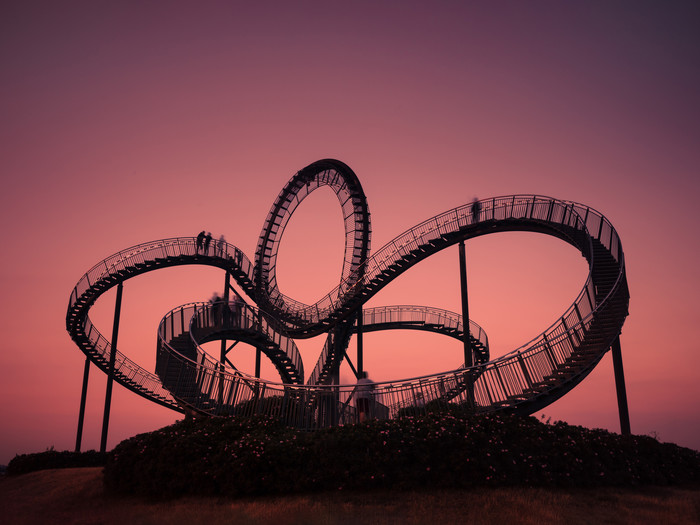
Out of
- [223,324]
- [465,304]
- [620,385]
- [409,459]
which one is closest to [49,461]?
[223,324]

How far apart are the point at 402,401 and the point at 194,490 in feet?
17.9

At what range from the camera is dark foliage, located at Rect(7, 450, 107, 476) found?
18.6 meters

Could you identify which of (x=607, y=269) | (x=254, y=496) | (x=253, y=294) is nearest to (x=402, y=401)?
(x=254, y=496)

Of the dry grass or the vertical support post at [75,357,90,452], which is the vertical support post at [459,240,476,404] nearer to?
the dry grass

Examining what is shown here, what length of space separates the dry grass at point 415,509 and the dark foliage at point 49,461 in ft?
24.6

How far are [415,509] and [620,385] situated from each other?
8896 mm

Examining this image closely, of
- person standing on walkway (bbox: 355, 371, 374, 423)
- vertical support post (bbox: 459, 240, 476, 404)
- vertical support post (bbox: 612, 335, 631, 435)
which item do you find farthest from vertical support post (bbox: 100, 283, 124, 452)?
vertical support post (bbox: 612, 335, 631, 435)

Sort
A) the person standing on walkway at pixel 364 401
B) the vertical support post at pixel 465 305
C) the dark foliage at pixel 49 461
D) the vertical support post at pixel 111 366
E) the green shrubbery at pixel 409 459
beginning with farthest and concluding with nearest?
1. the vertical support post at pixel 111 366
2. the vertical support post at pixel 465 305
3. the dark foliage at pixel 49 461
4. the person standing on walkway at pixel 364 401
5. the green shrubbery at pixel 409 459

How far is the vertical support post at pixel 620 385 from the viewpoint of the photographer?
50.6 feet

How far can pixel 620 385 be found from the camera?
15750 mm

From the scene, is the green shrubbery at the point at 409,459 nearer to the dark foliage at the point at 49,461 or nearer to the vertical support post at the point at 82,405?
the dark foliage at the point at 49,461

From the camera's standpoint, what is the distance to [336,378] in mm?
26797

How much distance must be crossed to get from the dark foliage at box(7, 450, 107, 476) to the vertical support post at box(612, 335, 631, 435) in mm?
17977

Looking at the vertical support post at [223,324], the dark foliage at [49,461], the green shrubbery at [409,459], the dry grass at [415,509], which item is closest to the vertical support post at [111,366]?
the dark foliage at [49,461]
